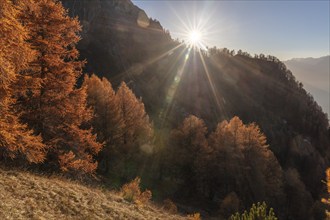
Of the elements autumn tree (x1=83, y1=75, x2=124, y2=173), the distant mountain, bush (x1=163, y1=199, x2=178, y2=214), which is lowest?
bush (x1=163, y1=199, x2=178, y2=214)

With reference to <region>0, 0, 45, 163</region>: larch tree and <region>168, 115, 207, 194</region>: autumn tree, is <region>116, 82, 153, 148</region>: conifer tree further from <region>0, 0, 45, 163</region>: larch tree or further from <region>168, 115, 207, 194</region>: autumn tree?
<region>0, 0, 45, 163</region>: larch tree

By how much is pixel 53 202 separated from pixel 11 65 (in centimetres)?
530

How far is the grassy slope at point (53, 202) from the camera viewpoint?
1050cm

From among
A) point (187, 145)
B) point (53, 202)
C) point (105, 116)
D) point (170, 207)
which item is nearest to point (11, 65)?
point (53, 202)

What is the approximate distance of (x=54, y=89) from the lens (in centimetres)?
1752

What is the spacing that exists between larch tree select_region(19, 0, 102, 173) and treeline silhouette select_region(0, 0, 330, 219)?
0.19ft

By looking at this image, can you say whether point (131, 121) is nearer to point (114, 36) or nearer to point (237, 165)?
point (237, 165)

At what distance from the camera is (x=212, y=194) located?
56125mm

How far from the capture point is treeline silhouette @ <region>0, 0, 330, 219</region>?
15.8 m

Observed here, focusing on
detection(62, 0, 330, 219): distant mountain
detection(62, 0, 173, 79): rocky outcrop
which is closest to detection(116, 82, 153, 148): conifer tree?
detection(62, 0, 330, 219): distant mountain

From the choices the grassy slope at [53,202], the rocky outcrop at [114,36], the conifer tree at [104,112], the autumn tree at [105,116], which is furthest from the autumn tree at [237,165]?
the rocky outcrop at [114,36]

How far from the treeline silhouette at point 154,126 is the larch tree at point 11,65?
1.7 inches

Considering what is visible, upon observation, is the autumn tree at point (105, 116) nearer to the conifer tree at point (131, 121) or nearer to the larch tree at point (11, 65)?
the conifer tree at point (131, 121)

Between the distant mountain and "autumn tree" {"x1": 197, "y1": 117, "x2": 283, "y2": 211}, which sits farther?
the distant mountain
